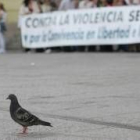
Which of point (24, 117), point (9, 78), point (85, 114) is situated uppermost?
point (24, 117)

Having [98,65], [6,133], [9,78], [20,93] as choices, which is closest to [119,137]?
[6,133]

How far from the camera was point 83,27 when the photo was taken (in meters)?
25.1

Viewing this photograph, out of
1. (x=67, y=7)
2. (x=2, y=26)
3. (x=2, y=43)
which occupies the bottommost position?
(x=2, y=43)

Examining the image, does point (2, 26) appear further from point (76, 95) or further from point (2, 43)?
point (76, 95)

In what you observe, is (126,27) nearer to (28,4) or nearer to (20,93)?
(28,4)

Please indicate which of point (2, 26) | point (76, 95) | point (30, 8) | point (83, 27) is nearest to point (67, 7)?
point (30, 8)

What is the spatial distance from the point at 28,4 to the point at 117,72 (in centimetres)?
968

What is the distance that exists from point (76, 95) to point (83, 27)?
12.1 m

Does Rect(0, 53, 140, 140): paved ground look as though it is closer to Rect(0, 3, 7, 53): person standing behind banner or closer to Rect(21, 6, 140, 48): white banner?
Rect(21, 6, 140, 48): white banner

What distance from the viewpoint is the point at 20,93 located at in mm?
13484

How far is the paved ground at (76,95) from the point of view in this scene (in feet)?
A: 31.3

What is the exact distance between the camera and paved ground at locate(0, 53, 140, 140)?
9555 millimetres

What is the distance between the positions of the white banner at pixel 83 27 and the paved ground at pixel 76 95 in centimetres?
231

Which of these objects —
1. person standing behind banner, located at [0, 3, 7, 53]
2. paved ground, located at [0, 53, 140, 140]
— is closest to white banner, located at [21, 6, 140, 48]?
person standing behind banner, located at [0, 3, 7, 53]
